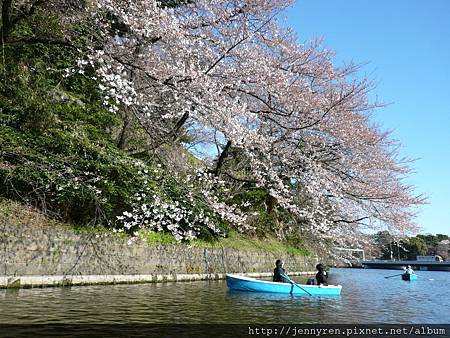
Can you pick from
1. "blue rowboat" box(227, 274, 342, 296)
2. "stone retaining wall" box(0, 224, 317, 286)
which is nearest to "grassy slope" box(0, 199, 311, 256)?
→ "stone retaining wall" box(0, 224, 317, 286)

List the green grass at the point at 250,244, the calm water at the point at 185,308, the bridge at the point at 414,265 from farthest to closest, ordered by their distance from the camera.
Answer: the bridge at the point at 414,265 → the green grass at the point at 250,244 → the calm water at the point at 185,308

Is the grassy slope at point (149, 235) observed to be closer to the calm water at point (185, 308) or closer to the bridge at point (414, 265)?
the calm water at point (185, 308)

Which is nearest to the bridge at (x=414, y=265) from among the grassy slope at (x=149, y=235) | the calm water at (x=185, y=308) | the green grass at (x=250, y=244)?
Result: the green grass at (x=250, y=244)

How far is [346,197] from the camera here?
22406 mm

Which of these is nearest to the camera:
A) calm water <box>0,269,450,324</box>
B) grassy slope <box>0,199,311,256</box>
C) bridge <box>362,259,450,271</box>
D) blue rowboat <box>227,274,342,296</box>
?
calm water <box>0,269,450,324</box>

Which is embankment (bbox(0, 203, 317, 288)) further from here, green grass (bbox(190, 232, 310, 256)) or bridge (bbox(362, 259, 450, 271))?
bridge (bbox(362, 259, 450, 271))

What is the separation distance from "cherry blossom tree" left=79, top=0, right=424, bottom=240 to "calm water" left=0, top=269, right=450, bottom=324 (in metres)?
3.50

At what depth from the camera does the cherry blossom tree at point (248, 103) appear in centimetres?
1204

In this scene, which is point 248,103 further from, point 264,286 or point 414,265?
point 414,265

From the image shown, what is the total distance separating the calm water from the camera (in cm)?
927

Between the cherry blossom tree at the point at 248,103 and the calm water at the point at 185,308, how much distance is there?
3503 millimetres

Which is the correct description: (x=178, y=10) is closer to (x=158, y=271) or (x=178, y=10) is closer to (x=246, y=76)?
(x=246, y=76)

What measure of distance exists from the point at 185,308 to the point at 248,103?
10485 millimetres

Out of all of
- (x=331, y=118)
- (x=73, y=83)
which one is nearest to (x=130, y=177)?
(x=73, y=83)
